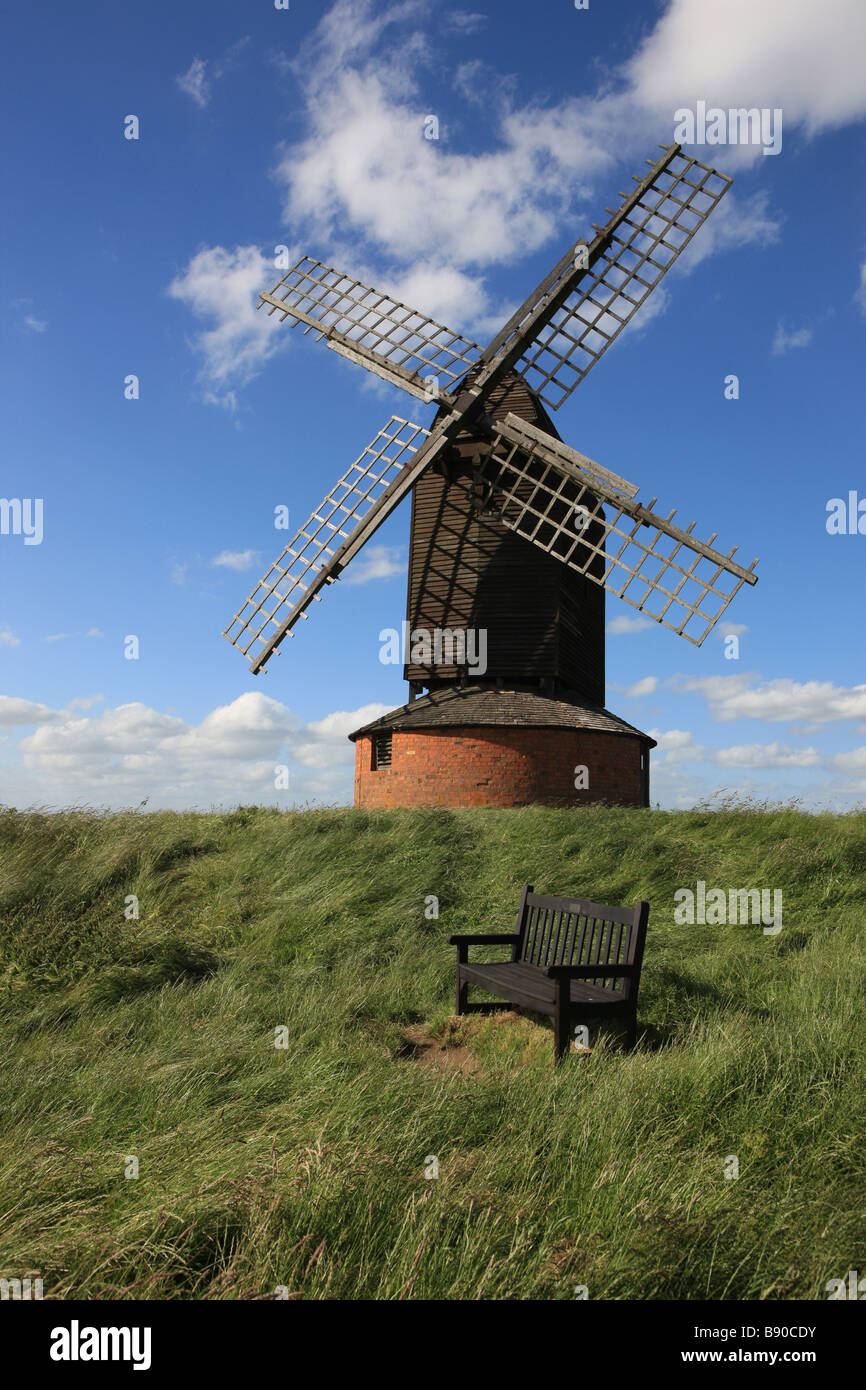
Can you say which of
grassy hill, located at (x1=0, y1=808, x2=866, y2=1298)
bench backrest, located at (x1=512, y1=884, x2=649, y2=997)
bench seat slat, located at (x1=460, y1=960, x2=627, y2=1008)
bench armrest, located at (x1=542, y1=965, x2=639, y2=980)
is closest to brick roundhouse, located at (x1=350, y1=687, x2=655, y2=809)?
grassy hill, located at (x1=0, y1=808, x2=866, y2=1298)

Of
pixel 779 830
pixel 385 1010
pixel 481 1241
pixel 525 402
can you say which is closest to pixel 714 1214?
pixel 481 1241

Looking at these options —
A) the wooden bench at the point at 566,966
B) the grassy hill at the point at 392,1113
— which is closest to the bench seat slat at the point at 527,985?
the wooden bench at the point at 566,966

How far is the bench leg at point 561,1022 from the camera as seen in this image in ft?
17.6

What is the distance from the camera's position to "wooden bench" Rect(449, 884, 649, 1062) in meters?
5.52

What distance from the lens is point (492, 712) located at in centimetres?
1549

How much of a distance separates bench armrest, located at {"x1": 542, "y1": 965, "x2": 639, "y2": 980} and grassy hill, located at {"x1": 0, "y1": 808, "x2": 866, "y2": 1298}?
47 cm

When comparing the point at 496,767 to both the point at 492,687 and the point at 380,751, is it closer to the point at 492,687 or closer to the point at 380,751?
the point at 492,687

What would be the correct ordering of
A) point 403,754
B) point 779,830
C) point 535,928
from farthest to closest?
point 403,754 < point 779,830 < point 535,928

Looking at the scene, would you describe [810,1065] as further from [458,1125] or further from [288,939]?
[288,939]

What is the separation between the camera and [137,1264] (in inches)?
108

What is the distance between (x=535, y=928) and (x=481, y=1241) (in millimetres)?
4165

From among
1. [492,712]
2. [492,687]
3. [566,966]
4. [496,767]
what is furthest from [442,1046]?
[492,687]

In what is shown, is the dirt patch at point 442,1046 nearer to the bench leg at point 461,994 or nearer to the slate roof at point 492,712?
the bench leg at point 461,994

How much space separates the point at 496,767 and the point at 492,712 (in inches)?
40.4
